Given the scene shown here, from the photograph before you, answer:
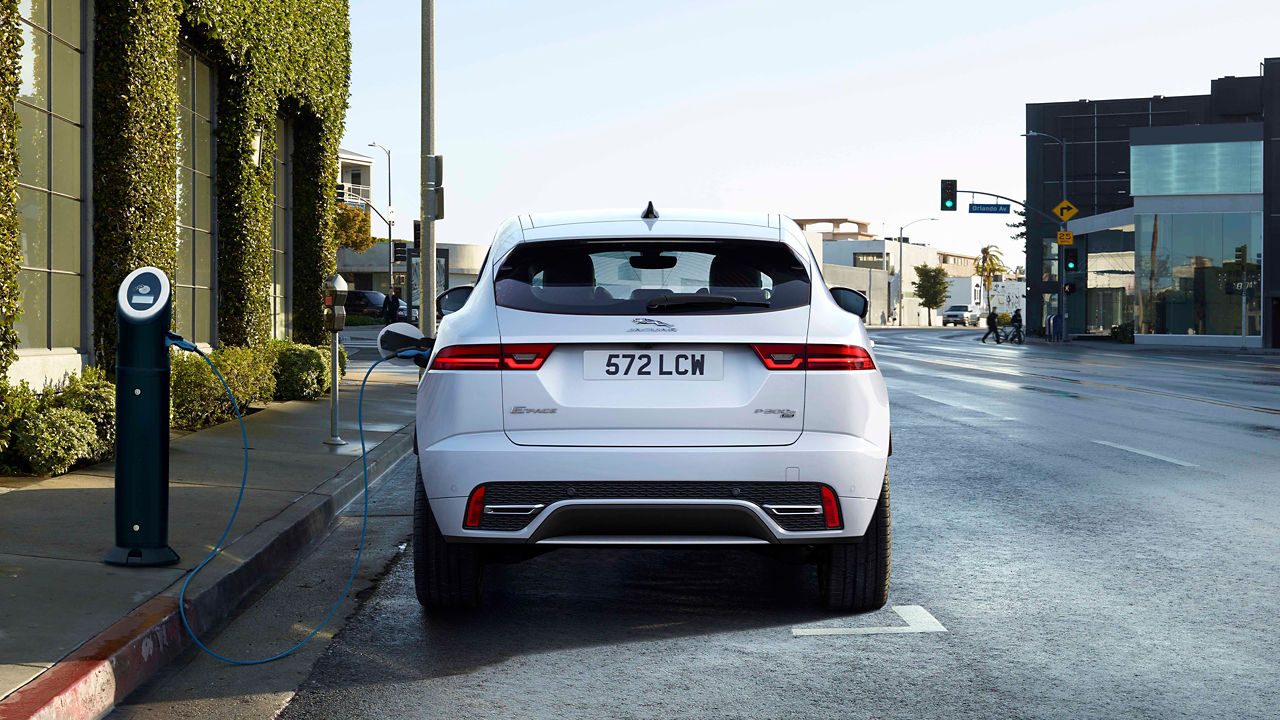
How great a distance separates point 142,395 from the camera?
602cm

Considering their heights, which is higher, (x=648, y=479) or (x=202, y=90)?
(x=202, y=90)

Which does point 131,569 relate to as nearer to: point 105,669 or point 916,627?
point 105,669

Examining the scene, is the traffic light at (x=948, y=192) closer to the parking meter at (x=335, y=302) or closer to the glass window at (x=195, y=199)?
the glass window at (x=195, y=199)

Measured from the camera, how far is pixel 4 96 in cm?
901

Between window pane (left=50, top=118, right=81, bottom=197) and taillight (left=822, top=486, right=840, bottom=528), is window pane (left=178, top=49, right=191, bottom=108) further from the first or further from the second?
taillight (left=822, top=486, right=840, bottom=528)

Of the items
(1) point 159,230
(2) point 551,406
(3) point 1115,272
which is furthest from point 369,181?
(2) point 551,406

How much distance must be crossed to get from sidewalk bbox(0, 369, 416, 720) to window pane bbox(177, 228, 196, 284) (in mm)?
3133

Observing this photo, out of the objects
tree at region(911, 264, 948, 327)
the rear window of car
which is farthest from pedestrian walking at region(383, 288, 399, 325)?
tree at region(911, 264, 948, 327)

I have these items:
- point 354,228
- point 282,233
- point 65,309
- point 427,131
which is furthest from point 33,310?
point 354,228

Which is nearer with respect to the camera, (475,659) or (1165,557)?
(475,659)

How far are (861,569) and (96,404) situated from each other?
21.0 feet

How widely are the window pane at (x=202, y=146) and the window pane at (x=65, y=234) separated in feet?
12.6

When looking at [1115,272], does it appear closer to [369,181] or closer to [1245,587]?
[1245,587]

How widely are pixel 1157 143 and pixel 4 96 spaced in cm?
5388
